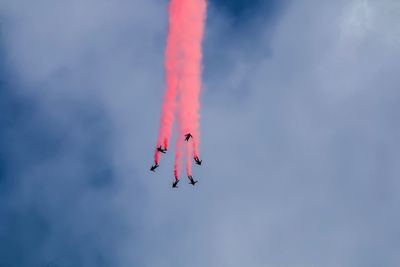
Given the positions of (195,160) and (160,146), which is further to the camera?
(195,160)

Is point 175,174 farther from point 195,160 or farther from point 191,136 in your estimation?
point 191,136

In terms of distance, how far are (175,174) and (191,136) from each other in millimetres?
6795

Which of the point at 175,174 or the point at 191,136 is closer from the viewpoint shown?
the point at 191,136

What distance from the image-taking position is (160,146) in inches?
1989

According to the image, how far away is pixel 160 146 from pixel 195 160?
18.2 ft

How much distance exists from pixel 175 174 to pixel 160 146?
608cm

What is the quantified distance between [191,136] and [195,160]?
13.9ft

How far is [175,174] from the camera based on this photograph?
55125mm

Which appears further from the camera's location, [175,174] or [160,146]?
[175,174]

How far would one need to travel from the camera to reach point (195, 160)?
177 ft

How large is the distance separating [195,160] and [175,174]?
3.41 meters

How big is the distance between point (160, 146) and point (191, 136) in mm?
3805

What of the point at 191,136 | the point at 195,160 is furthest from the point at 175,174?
the point at 191,136
